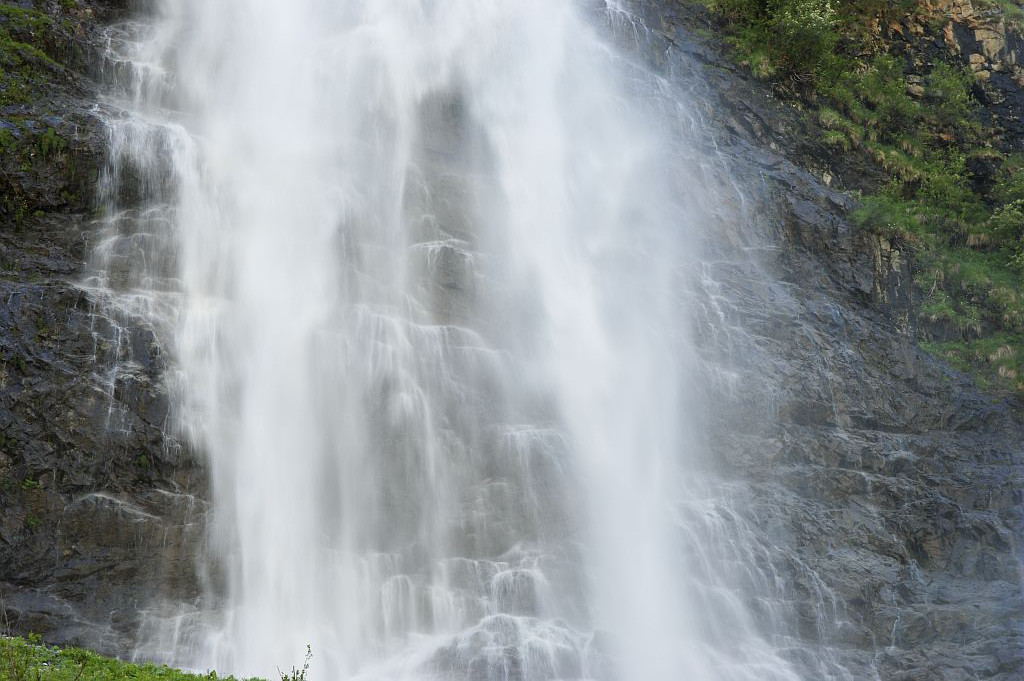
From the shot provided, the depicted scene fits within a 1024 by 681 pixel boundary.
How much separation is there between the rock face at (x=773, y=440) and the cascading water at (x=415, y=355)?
2.03 ft

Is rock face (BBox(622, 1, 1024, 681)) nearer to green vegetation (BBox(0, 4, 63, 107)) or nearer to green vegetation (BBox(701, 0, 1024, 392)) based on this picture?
green vegetation (BBox(701, 0, 1024, 392))

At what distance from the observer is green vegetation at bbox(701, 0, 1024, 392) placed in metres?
22.1

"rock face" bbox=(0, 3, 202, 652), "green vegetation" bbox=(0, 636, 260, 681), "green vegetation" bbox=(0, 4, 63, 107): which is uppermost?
"green vegetation" bbox=(0, 4, 63, 107)

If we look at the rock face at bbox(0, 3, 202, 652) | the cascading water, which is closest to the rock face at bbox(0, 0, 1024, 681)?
the rock face at bbox(0, 3, 202, 652)

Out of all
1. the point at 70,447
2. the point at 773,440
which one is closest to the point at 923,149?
the point at 773,440

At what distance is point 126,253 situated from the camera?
16.5m

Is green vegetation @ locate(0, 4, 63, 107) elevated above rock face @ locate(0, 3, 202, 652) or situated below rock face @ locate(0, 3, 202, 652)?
above

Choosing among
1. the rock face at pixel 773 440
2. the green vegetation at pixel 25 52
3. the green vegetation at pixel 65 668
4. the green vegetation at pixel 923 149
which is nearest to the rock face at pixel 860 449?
the rock face at pixel 773 440

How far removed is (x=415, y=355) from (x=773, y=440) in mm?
7649

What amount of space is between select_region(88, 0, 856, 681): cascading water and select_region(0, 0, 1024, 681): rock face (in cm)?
62

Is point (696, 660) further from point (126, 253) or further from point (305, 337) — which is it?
point (126, 253)

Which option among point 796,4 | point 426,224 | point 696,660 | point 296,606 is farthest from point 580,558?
point 796,4

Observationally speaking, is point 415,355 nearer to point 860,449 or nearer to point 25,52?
point 860,449

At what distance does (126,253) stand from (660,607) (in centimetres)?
1192
